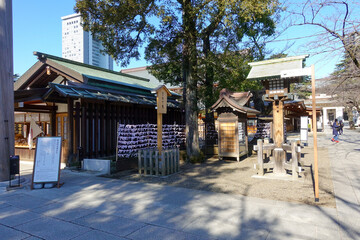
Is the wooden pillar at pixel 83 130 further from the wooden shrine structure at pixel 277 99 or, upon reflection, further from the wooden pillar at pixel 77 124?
the wooden shrine structure at pixel 277 99

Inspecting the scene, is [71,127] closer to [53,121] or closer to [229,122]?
[53,121]

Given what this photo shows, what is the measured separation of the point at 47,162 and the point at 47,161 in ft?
0.10

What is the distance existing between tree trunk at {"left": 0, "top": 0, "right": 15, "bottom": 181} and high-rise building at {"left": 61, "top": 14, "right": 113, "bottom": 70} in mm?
81952

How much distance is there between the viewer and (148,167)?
8.52 meters

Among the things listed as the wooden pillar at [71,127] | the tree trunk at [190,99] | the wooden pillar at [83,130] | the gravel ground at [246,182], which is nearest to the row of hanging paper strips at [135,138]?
the gravel ground at [246,182]

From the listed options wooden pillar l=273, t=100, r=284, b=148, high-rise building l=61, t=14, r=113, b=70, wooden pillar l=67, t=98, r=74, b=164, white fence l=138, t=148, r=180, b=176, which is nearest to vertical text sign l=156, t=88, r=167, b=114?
white fence l=138, t=148, r=180, b=176

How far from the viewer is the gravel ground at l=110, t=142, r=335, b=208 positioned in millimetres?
5852

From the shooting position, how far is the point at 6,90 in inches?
309

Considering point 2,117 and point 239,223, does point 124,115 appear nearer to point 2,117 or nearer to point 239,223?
point 2,117

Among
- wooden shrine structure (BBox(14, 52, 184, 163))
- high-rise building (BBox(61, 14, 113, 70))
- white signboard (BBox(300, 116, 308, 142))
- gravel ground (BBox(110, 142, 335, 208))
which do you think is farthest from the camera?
high-rise building (BBox(61, 14, 113, 70))

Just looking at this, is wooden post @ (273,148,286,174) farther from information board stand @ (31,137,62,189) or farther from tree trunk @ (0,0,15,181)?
tree trunk @ (0,0,15,181)

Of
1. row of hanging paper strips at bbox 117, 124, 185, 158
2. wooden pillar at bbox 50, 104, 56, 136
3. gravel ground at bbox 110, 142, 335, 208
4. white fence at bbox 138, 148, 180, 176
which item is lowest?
gravel ground at bbox 110, 142, 335, 208

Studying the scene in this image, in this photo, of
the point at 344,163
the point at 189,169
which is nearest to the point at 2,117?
the point at 189,169

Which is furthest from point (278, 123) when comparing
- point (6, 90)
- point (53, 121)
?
point (53, 121)
